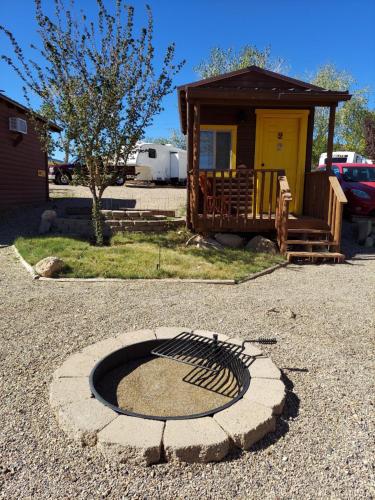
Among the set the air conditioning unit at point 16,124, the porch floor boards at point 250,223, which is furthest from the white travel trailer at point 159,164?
the porch floor boards at point 250,223

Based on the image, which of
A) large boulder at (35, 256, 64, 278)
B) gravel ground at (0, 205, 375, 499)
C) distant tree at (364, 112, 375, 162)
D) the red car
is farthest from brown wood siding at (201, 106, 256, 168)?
distant tree at (364, 112, 375, 162)

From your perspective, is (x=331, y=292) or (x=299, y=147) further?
(x=299, y=147)

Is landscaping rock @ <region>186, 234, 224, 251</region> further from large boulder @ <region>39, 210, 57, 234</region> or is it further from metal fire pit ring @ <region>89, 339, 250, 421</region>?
metal fire pit ring @ <region>89, 339, 250, 421</region>

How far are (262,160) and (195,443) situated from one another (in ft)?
26.9

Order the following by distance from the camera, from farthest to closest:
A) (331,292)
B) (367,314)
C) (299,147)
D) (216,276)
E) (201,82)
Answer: (299,147) → (201,82) → (216,276) → (331,292) → (367,314)

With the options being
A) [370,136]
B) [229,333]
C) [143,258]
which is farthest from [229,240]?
[370,136]

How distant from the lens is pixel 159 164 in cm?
2252

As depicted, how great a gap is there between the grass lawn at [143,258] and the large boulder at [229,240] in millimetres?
401

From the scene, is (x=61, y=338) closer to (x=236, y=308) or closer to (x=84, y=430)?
(x=84, y=430)

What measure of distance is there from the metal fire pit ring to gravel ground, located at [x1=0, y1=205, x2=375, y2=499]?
29 cm

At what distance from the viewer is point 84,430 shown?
2.19 metres

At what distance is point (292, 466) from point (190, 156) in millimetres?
7193

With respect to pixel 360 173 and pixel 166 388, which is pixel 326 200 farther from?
pixel 166 388

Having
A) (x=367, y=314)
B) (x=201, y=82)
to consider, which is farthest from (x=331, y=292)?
(x=201, y=82)
